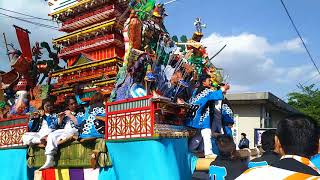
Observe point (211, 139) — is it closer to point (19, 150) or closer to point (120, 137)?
point (120, 137)

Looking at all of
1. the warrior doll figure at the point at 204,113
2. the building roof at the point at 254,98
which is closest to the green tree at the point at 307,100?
the building roof at the point at 254,98

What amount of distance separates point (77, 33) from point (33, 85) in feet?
5.88

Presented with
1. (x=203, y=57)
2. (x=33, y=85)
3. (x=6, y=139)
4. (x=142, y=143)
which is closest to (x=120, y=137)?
(x=142, y=143)

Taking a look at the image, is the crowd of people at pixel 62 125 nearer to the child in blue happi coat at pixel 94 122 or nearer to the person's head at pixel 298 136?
the child in blue happi coat at pixel 94 122

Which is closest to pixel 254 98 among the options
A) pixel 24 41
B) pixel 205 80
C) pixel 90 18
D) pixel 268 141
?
pixel 90 18

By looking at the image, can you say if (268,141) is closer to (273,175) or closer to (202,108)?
(202,108)

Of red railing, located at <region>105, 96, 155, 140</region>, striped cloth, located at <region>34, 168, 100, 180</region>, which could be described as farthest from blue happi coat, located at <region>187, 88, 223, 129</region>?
striped cloth, located at <region>34, 168, 100, 180</region>

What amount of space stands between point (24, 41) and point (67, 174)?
5085 mm

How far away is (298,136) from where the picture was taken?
2016 mm

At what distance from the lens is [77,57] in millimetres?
10500

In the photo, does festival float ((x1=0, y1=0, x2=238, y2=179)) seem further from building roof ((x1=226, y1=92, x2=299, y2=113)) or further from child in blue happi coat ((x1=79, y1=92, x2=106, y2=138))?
building roof ((x1=226, y1=92, x2=299, y2=113))

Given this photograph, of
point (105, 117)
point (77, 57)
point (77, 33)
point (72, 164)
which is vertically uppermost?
point (77, 33)

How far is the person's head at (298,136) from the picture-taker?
200cm

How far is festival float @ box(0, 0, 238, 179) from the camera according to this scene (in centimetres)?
582
